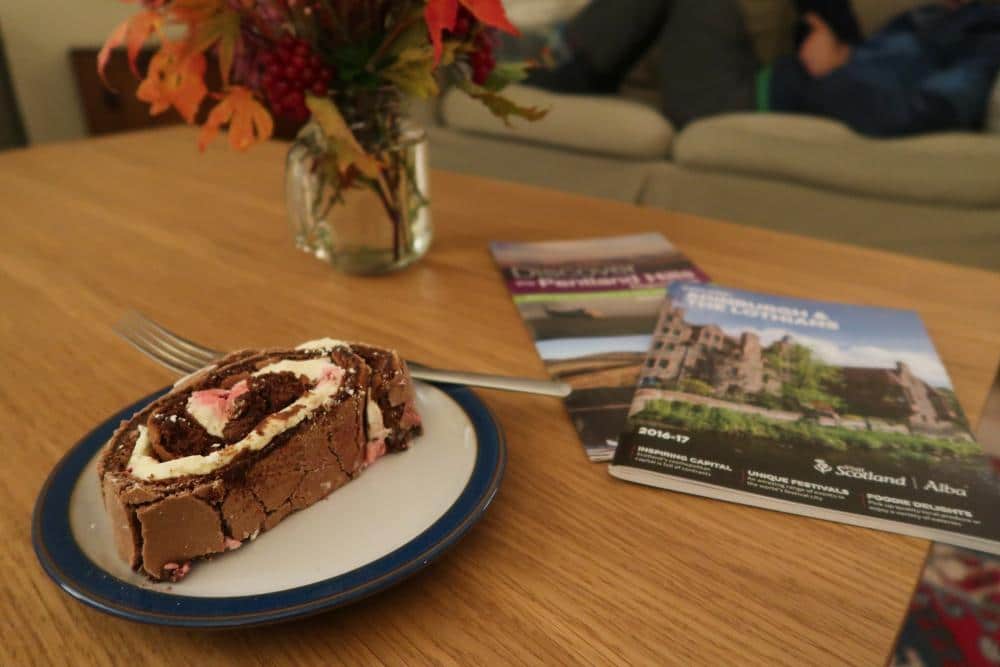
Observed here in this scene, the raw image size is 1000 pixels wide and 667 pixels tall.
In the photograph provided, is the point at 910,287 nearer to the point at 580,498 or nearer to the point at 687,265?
the point at 687,265

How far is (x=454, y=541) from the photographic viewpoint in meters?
0.39

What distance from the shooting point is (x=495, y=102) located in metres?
0.71

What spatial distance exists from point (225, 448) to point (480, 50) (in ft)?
1.49

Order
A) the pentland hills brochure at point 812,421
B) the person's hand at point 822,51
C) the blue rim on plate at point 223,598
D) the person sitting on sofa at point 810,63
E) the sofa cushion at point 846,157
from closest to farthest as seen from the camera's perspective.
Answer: the blue rim on plate at point 223,598
the pentland hills brochure at point 812,421
the sofa cushion at point 846,157
the person sitting on sofa at point 810,63
the person's hand at point 822,51

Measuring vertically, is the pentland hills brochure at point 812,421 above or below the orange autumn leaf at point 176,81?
below

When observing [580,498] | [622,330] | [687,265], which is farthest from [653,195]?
[580,498]

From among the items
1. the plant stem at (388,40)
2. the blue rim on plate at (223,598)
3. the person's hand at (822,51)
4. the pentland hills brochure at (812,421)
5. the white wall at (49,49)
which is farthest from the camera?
the white wall at (49,49)

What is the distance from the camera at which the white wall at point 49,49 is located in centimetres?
272

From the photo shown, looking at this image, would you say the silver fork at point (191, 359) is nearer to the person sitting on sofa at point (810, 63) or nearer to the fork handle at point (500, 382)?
the fork handle at point (500, 382)

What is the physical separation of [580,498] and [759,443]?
0.43 ft

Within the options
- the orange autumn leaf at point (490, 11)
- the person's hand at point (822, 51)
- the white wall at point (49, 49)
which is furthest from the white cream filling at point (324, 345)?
the white wall at point (49, 49)

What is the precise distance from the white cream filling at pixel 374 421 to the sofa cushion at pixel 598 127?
1.50m

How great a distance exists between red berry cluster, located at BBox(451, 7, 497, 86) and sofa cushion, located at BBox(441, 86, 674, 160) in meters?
1.16

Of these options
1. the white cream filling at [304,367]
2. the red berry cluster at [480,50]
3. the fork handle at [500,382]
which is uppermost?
the red berry cluster at [480,50]
